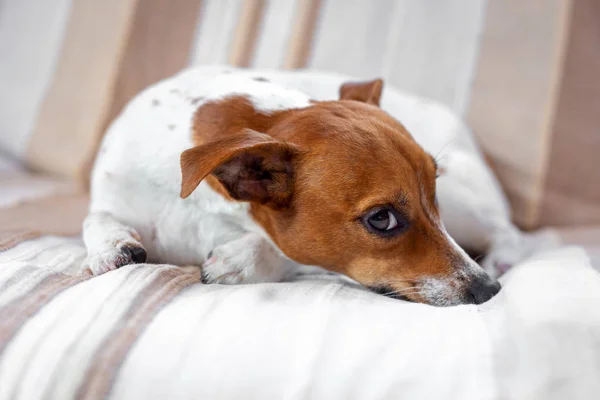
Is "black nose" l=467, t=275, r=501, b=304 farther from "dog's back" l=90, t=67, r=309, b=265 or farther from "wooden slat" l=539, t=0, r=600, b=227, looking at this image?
"wooden slat" l=539, t=0, r=600, b=227

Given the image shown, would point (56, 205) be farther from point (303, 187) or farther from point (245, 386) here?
point (245, 386)

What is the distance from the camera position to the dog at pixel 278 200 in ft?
4.89

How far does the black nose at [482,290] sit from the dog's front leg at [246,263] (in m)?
0.53

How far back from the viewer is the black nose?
1.46 m

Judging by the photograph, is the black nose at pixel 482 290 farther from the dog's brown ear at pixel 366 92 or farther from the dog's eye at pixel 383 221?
the dog's brown ear at pixel 366 92

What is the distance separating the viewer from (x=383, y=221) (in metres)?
1.52

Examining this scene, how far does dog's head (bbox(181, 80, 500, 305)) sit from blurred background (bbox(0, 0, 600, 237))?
1299 millimetres

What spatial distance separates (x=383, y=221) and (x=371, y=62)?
5.21 ft

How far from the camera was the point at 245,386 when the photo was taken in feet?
3.30

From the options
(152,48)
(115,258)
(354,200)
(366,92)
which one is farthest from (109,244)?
(152,48)

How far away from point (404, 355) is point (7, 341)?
0.77 meters

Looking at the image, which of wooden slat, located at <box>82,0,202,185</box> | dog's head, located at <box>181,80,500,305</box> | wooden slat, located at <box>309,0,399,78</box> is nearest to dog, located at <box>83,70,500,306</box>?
dog's head, located at <box>181,80,500,305</box>

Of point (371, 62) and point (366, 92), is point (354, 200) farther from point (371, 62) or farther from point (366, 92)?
point (371, 62)

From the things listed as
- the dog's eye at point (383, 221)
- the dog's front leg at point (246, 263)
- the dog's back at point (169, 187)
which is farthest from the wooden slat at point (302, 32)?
the dog's eye at point (383, 221)
